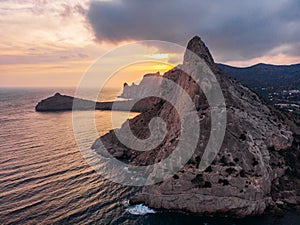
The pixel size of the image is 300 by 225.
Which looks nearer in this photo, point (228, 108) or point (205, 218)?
point (205, 218)

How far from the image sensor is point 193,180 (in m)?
51.9

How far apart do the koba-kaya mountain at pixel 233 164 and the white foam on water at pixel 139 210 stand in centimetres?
123

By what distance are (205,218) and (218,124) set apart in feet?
64.0

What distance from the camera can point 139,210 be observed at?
162 feet

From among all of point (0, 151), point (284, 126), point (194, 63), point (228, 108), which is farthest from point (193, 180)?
point (0, 151)

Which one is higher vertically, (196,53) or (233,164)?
(196,53)

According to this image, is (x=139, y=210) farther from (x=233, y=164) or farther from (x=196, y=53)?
(x=196, y=53)

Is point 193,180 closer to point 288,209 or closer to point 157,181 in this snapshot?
point 157,181

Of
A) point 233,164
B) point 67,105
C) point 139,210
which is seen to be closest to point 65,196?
point 139,210

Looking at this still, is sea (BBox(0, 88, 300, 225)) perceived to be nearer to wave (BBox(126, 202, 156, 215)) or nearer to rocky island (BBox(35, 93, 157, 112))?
wave (BBox(126, 202, 156, 215))

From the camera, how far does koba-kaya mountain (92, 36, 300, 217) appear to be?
49531mm

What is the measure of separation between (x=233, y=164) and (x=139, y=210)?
1916 cm

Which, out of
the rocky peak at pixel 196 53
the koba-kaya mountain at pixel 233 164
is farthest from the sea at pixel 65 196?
the rocky peak at pixel 196 53

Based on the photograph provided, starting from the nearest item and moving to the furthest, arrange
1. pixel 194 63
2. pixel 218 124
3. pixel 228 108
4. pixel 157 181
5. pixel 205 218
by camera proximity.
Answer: pixel 205 218
pixel 157 181
pixel 218 124
pixel 228 108
pixel 194 63
